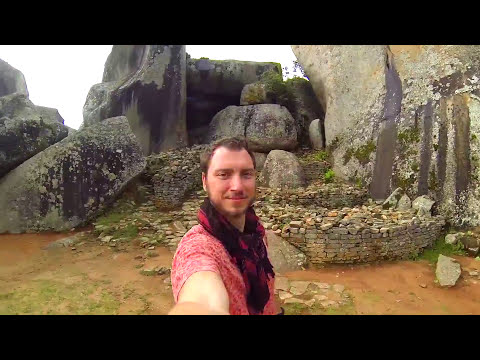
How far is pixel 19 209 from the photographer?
8531mm

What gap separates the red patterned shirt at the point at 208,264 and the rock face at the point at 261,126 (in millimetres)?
11861

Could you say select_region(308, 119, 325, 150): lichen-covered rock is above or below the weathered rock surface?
above

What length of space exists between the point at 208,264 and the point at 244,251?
1.09 ft

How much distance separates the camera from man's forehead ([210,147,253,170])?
2.01 m

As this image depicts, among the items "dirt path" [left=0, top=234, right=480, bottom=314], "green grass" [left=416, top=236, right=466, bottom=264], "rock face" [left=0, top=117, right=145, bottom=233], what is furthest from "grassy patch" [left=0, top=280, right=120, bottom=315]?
"green grass" [left=416, top=236, right=466, bottom=264]

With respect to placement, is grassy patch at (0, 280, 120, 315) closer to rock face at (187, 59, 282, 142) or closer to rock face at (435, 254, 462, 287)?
rock face at (435, 254, 462, 287)

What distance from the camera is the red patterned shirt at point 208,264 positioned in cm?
173

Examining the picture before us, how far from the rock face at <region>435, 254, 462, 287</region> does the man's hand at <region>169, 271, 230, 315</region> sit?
5.76 metres

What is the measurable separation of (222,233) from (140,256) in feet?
19.5

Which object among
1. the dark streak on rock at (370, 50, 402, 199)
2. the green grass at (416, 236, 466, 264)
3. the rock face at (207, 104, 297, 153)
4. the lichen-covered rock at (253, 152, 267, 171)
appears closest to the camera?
the green grass at (416, 236, 466, 264)

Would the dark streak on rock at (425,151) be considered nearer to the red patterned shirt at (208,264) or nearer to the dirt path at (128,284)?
the dirt path at (128,284)

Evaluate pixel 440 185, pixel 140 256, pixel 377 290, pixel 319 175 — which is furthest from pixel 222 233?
pixel 319 175

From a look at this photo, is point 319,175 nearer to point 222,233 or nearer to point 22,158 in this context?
point 22,158

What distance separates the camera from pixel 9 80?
44.5 ft
